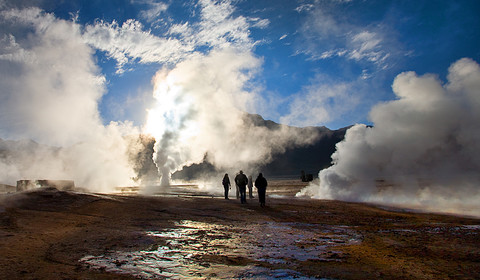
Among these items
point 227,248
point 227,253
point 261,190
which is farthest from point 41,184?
point 227,253

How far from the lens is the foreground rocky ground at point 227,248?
4.80 metres

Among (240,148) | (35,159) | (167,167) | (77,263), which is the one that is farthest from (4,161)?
(240,148)

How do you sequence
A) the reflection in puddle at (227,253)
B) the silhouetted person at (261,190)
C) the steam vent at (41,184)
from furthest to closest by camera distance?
the steam vent at (41,184)
the silhouetted person at (261,190)
the reflection in puddle at (227,253)

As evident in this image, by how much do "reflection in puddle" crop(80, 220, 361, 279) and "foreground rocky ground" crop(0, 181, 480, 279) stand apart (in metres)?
0.02

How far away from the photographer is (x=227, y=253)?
6.12m

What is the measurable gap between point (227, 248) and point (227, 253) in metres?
0.50

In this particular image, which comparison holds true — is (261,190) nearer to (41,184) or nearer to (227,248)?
(227,248)

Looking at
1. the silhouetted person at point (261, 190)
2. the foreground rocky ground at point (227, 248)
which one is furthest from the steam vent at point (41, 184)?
the silhouetted person at point (261, 190)

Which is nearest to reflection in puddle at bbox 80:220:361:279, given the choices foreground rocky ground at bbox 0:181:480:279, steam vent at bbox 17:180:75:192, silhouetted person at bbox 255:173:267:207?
foreground rocky ground at bbox 0:181:480:279

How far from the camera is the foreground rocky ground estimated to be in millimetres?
4805

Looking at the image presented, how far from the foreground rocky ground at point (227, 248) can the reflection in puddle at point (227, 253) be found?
19 millimetres

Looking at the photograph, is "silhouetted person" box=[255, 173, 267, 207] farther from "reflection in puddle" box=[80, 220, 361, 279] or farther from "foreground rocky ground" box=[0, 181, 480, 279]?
"reflection in puddle" box=[80, 220, 361, 279]

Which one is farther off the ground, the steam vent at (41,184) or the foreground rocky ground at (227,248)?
the steam vent at (41,184)

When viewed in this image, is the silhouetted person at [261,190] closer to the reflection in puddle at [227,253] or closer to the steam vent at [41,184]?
the reflection in puddle at [227,253]
